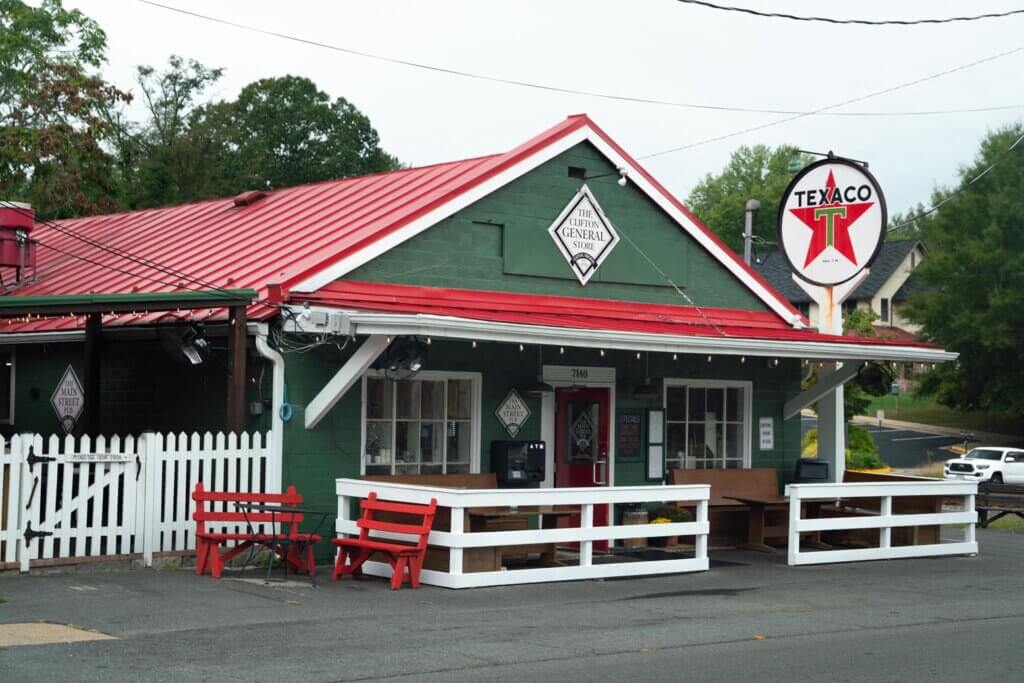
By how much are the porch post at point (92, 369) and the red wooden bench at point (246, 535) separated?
307cm

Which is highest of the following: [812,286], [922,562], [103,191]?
[103,191]

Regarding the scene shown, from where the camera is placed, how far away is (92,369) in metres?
16.7

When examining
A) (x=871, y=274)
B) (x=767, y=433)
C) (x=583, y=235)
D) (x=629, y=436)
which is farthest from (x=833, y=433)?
(x=871, y=274)

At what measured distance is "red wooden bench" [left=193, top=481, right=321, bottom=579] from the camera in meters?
13.6

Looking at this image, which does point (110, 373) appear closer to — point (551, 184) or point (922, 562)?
point (551, 184)

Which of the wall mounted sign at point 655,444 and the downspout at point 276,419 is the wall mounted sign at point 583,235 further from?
the downspout at point 276,419

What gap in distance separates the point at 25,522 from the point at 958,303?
47.9 meters

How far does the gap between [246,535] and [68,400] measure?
6.31m

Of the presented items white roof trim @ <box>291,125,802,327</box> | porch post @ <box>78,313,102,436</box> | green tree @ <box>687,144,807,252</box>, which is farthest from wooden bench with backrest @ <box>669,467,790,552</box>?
green tree @ <box>687,144,807,252</box>

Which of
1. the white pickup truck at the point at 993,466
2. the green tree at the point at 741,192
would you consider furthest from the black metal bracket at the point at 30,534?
the green tree at the point at 741,192

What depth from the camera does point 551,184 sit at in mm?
18203

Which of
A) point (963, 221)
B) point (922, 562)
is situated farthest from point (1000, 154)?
point (922, 562)

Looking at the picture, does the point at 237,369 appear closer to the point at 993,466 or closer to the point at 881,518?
the point at 881,518

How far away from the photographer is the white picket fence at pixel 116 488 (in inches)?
520
